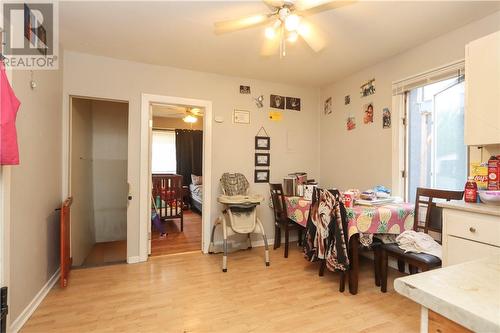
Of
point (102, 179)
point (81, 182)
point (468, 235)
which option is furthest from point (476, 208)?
point (102, 179)

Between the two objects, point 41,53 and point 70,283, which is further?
point 70,283

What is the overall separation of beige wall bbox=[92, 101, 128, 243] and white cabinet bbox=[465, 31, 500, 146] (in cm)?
410

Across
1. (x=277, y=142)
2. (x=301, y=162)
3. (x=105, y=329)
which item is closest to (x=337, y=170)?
(x=301, y=162)

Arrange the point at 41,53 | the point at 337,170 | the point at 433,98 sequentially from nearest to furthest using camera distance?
the point at 41,53 < the point at 433,98 < the point at 337,170

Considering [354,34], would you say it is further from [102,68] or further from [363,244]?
[102,68]

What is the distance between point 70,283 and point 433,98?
4.20 m

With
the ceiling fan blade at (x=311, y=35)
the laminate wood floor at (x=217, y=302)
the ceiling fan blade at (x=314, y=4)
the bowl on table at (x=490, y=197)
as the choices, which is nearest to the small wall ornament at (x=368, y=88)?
the ceiling fan blade at (x=311, y=35)

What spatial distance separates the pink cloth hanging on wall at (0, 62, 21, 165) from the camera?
1.35m

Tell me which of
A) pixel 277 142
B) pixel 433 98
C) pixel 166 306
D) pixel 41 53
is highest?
pixel 41 53

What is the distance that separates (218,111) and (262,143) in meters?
0.80

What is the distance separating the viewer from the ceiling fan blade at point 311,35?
212 centimetres

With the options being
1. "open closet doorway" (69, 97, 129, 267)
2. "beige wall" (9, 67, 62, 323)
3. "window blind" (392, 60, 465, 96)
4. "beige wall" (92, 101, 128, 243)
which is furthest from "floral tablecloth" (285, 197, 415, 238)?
"beige wall" (92, 101, 128, 243)

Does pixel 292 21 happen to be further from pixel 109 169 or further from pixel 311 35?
pixel 109 169

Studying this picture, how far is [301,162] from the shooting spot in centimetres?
403
